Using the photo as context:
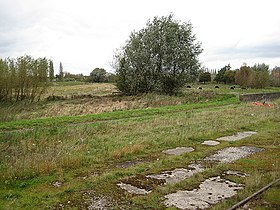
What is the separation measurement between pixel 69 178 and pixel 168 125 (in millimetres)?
9392

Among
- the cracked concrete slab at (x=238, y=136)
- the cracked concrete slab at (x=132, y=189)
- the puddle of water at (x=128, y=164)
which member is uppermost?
the cracked concrete slab at (x=238, y=136)

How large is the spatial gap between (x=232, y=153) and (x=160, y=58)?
26.6 meters

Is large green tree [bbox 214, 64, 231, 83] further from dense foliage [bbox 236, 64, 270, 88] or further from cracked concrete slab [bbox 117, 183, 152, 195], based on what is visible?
cracked concrete slab [bbox 117, 183, 152, 195]

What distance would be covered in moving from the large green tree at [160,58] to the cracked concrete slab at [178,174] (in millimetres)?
27437

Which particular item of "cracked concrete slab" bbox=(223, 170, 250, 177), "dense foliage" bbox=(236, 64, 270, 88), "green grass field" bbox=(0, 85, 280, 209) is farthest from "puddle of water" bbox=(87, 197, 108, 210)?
"dense foliage" bbox=(236, 64, 270, 88)

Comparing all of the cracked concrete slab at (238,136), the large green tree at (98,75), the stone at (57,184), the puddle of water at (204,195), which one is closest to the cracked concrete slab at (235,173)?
the puddle of water at (204,195)

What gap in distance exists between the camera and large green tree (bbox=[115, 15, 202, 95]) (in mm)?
35719

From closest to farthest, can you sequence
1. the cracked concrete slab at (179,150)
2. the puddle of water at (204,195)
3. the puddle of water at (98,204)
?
1. the puddle of water at (98,204)
2. the puddle of water at (204,195)
3. the cracked concrete slab at (179,150)

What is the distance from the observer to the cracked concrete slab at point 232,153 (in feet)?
32.7

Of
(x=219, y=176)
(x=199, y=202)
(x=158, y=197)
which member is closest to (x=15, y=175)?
(x=158, y=197)

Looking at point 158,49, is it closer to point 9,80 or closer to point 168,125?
point 9,80

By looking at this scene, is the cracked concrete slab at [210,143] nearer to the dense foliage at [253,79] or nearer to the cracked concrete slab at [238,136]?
the cracked concrete slab at [238,136]

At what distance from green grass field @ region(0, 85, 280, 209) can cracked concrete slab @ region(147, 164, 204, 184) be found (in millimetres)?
277

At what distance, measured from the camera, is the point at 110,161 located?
31.8 feet
